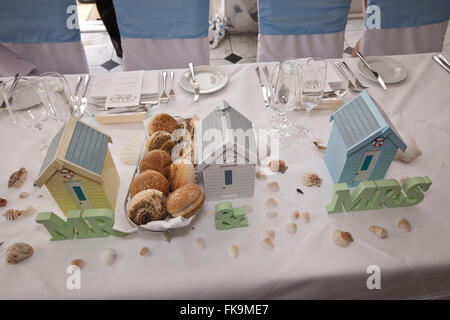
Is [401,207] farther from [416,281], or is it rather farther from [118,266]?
[118,266]

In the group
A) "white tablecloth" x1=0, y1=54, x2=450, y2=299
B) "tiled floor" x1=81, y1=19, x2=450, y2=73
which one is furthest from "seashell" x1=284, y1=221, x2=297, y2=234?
"tiled floor" x1=81, y1=19, x2=450, y2=73

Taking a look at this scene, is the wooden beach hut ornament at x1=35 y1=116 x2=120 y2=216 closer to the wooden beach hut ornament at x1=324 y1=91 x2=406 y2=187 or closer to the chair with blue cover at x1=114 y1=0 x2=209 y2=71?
the wooden beach hut ornament at x1=324 y1=91 x2=406 y2=187

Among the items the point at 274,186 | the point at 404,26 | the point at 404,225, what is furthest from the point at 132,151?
the point at 404,26

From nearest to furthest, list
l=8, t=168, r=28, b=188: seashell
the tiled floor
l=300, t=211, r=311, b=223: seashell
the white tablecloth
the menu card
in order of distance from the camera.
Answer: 1. the white tablecloth
2. l=300, t=211, r=311, b=223: seashell
3. l=8, t=168, r=28, b=188: seashell
4. the menu card
5. the tiled floor

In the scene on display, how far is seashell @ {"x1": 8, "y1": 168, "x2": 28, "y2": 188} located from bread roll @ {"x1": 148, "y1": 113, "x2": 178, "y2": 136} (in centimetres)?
43

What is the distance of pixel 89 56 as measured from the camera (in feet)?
10.8

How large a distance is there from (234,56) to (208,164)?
8.42 feet

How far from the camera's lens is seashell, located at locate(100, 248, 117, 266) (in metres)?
0.83

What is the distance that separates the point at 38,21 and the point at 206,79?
1.02 metres

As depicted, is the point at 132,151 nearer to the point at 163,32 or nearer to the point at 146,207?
the point at 146,207

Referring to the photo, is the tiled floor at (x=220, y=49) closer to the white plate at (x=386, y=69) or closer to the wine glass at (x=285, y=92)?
the white plate at (x=386, y=69)

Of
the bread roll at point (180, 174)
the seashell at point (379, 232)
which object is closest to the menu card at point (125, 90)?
the bread roll at point (180, 174)

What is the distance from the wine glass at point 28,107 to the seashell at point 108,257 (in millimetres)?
504

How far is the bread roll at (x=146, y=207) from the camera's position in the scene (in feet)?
2.68
